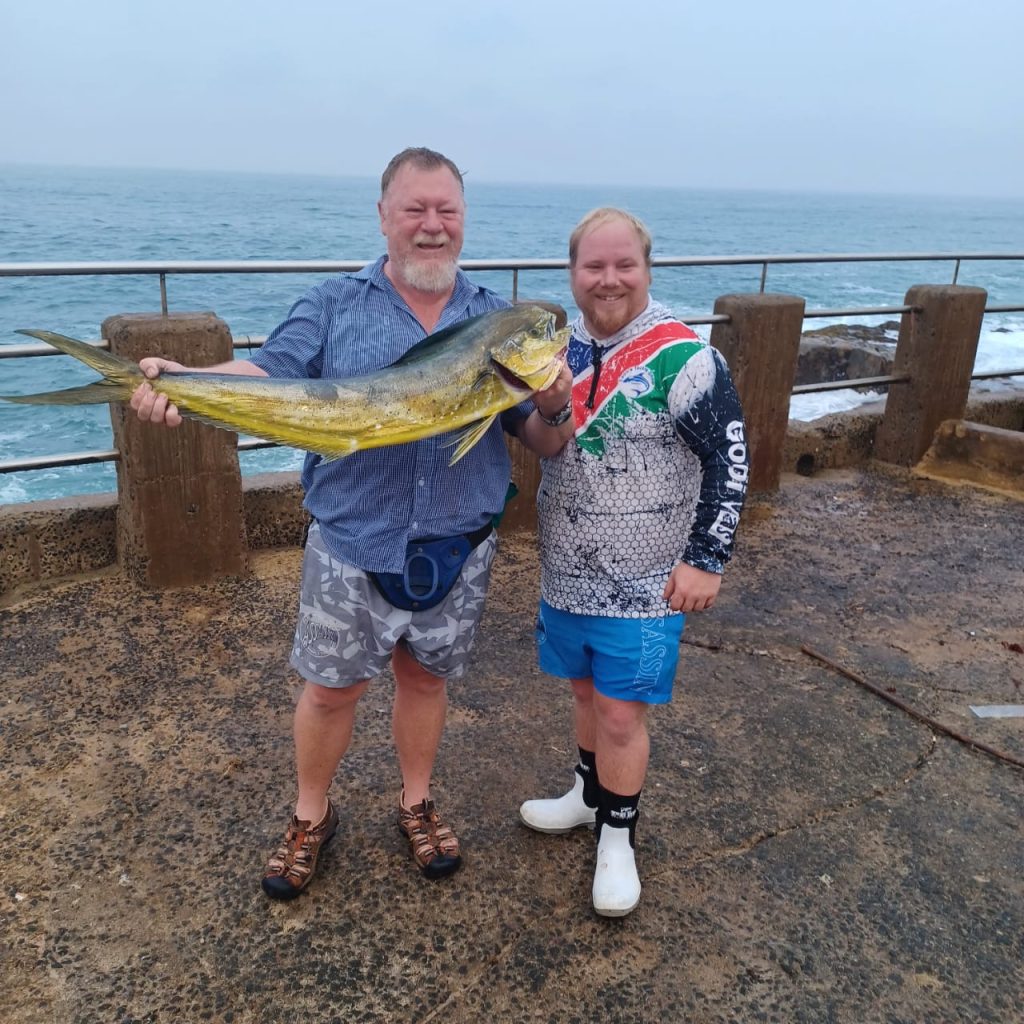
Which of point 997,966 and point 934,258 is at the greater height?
point 934,258

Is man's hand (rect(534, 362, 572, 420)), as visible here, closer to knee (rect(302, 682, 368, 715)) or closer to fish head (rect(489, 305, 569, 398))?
fish head (rect(489, 305, 569, 398))

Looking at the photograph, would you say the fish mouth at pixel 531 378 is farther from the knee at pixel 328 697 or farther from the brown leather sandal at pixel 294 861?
the brown leather sandal at pixel 294 861

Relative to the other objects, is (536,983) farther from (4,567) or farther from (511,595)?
(4,567)

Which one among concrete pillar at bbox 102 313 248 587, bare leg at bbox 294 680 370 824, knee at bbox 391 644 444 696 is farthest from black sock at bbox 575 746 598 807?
concrete pillar at bbox 102 313 248 587

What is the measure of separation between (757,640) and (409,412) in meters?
2.63

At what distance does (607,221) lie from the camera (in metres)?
2.52

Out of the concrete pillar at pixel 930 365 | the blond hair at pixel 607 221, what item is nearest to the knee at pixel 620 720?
the blond hair at pixel 607 221

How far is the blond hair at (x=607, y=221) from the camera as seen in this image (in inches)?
99.6

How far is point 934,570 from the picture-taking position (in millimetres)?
5395

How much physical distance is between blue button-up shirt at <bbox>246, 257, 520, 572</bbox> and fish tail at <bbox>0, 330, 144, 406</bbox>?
34 cm

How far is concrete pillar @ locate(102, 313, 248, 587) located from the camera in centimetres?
436

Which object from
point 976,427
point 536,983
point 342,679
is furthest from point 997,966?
point 976,427

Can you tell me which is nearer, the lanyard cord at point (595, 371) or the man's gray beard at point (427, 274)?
the man's gray beard at point (427, 274)

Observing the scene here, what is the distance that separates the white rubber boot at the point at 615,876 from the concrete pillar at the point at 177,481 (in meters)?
2.71
